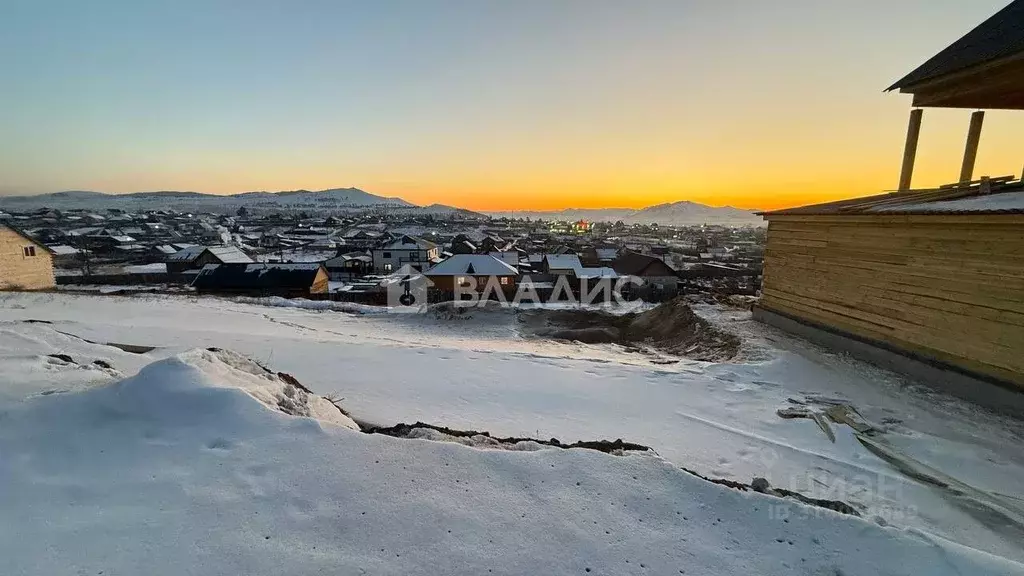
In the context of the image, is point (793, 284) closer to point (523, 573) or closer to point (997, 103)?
point (997, 103)

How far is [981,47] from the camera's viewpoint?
977 centimetres

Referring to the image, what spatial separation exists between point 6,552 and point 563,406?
7.40m

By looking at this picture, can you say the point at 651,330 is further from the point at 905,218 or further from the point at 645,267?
the point at 645,267

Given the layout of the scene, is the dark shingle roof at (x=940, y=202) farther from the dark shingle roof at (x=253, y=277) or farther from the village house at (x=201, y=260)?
the village house at (x=201, y=260)

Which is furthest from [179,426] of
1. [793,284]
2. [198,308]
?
[198,308]

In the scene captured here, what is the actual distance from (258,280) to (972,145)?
119ft

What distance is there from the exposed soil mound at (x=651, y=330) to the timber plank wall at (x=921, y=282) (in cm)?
296

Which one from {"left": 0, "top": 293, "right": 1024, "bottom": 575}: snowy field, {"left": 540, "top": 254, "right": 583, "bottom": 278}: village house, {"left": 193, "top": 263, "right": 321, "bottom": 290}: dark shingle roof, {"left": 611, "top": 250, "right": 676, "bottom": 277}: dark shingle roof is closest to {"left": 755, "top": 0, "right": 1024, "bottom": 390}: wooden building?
{"left": 0, "top": 293, "right": 1024, "bottom": 575}: snowy field

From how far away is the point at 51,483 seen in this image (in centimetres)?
351

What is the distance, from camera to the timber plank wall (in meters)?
8.34

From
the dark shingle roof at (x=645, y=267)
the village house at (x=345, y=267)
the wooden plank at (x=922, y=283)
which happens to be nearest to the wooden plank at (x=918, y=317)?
the wooden plank at (x=922, y=283)

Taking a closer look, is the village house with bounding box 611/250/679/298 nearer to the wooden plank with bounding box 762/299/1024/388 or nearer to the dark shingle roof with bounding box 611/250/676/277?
the dark shingle roof with bounding box 611/250/676/277

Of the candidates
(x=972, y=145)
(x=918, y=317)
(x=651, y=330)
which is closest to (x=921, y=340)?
(x=918, y=317)

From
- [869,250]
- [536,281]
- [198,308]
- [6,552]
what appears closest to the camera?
[6,552]
